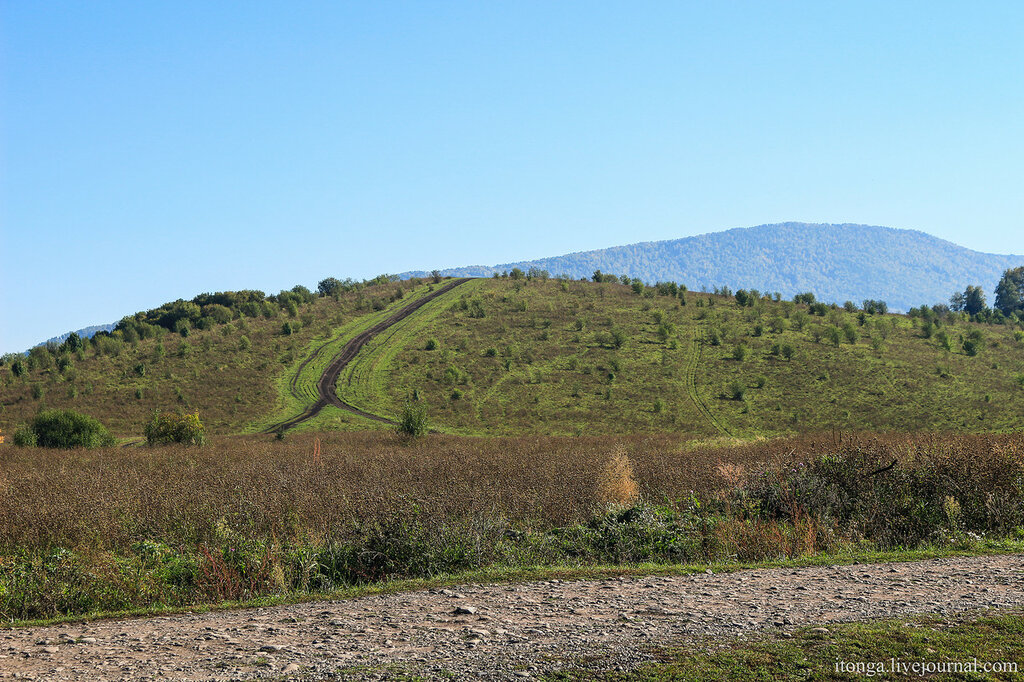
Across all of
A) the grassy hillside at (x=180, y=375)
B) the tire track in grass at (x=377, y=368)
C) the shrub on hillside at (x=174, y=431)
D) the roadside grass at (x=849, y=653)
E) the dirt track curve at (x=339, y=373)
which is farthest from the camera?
the tire track in grass at (x=377, y=368)

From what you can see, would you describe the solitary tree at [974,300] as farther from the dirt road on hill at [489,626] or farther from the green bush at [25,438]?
the dirt road on hill at [489,626]

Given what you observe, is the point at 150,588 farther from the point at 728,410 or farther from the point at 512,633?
the point at 728,410

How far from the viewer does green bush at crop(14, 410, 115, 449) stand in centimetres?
3591

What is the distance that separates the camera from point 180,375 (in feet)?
210

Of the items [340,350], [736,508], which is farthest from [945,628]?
[340,350]

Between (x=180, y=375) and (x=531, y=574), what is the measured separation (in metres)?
62.0

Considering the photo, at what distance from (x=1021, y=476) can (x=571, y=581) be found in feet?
30.7

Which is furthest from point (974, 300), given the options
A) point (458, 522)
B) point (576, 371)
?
point (458, 522)

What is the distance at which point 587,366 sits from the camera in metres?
64.2

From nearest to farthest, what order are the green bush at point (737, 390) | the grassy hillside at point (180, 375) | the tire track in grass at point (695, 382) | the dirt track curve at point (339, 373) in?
the tire track in grass at point (695, 382) < the dirt track curve at point (339, 373) < the grassy hillside at point (180, 375) < the green bush at point (737, 390)

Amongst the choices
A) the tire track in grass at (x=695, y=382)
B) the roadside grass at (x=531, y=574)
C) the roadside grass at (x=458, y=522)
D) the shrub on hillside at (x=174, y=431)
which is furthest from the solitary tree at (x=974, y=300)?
the roadside grass at (x=531, y=574)

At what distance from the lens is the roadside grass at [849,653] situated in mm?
5922

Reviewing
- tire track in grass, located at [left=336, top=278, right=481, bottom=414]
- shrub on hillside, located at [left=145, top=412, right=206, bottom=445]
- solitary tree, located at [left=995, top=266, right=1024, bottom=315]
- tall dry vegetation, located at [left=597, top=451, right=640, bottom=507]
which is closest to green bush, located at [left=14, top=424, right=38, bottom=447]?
shrub on hillside, located at [left=145, top=412, right=206, bottom=445]

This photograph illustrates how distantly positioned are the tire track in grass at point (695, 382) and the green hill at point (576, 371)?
0.23 metres
